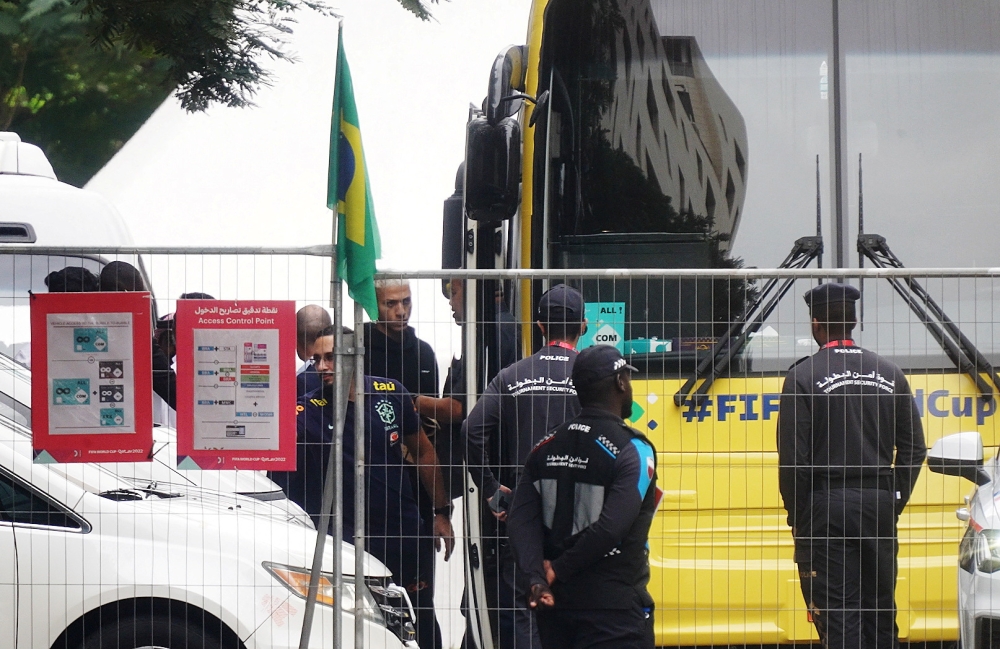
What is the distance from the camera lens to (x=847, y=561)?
5406 mm

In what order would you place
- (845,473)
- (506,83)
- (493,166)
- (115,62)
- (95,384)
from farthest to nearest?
1. (115,62)
2. (506,83)
3. (493,166)
4. (845,473)
5. (95,384)

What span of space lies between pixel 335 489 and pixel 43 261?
2.23 m

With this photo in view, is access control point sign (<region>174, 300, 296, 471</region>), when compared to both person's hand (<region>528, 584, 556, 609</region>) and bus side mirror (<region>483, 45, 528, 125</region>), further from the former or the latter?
bus side mirror (<region>483, 45, 528, 125</region>)

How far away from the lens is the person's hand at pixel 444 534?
5.28m

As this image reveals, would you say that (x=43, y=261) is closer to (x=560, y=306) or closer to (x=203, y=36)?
(x=203, y=36)

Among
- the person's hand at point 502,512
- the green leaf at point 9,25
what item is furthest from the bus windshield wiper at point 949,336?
the green leaf at point 9,25

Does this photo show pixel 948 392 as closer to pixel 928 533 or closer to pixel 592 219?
pixel 928 533

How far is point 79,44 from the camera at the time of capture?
31.2 feet

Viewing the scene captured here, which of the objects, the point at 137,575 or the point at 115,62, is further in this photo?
the point at 115,62

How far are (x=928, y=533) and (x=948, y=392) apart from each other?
0.62 meters

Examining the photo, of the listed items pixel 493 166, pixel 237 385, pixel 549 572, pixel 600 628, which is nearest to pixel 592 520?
pixel 549 572

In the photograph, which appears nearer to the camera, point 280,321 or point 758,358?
point 280,321

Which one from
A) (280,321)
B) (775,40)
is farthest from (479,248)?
(280,321)

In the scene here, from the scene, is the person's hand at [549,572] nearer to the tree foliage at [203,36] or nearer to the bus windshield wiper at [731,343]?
the bus windshield wiper at [731,343]
